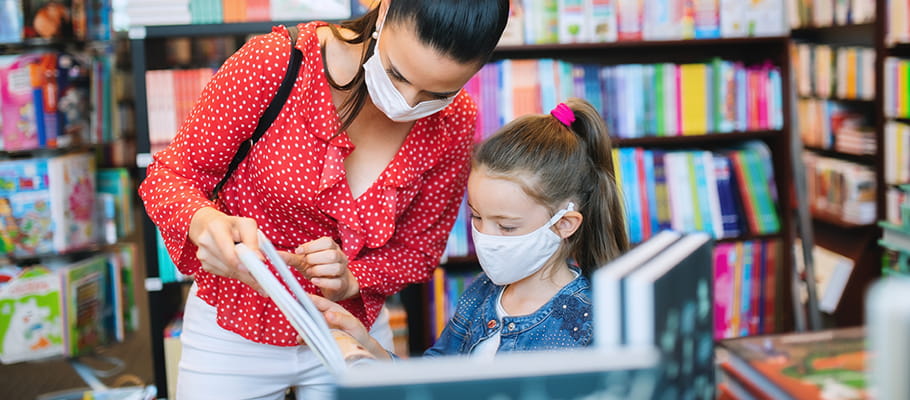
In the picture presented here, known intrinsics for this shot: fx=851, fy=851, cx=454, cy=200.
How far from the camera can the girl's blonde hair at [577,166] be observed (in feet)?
5.17

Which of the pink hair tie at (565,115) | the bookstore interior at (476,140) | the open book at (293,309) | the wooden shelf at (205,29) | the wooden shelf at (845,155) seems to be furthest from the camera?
the wooden shelf at (845,155)

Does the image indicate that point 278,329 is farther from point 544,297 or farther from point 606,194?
point 606,194

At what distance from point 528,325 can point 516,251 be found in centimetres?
13

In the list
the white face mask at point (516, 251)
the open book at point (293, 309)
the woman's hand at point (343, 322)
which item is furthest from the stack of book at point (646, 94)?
the open book at point (293, 309)

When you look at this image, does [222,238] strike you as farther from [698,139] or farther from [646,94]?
[698,139]

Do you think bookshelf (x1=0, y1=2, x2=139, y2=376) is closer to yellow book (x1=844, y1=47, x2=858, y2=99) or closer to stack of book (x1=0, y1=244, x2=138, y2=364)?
stack of book (x1=0, y1=244, x2=138, y2=364)

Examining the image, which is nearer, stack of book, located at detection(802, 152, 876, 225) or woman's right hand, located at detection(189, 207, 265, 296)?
woman's right hand, located at detection(189, 207, 265, 296)

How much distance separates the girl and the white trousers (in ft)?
0.78

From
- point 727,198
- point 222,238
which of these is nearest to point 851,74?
point 727,198

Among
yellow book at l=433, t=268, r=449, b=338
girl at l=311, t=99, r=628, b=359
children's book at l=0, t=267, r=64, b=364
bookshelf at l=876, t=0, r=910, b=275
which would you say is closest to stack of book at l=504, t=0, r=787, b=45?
yellow book at l=433, t=268, r=449, b=338

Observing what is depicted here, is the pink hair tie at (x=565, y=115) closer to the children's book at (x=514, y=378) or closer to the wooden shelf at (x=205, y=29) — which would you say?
the children's book at (x=514, y=378)

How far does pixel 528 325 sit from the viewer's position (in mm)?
1485

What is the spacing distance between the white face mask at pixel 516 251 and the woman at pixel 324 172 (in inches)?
6.7

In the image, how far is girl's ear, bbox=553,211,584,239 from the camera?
1559 millimetres
